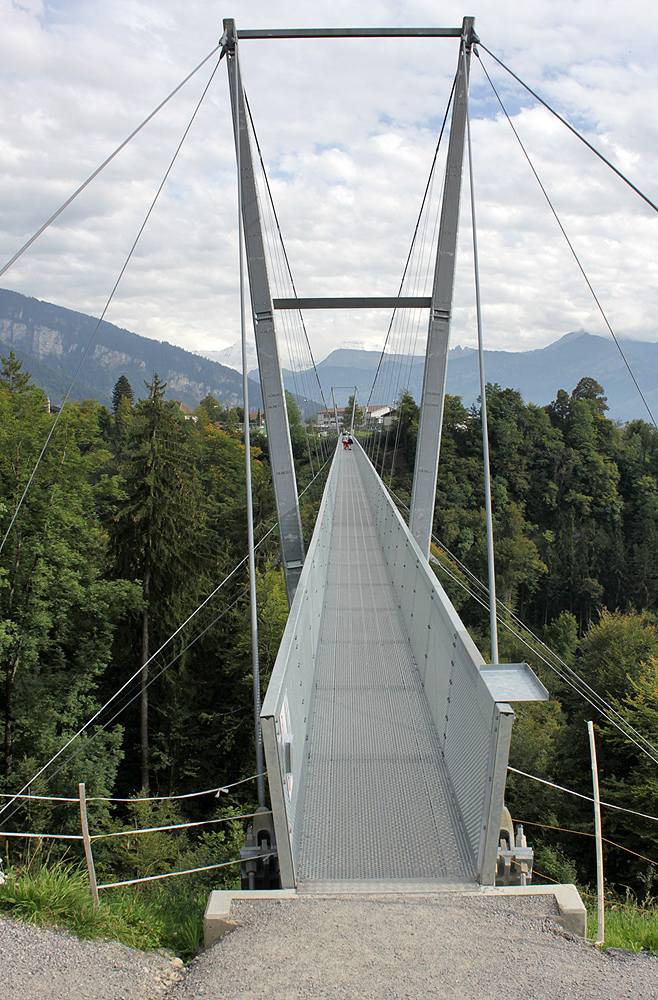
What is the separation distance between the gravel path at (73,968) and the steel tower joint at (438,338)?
7831 mm

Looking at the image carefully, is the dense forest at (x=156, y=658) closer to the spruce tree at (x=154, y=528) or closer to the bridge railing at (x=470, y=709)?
the spruce tree at (x=154, y=528)

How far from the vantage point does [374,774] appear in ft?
14.4

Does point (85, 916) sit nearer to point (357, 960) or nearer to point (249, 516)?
point (357, 960)

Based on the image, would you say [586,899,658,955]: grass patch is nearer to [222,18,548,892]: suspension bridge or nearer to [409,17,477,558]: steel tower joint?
[222,18,548,892]: suspension bridge

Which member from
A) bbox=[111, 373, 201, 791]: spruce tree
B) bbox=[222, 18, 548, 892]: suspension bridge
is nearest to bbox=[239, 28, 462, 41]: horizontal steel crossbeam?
bbox=[222, 18, 548, 892]: suspension bridge

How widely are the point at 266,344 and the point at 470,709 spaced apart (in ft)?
23.9

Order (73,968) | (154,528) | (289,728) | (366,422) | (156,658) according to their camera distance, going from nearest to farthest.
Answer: (73,968) < (289,728) < (154,528) < (156,658) < (366,422)

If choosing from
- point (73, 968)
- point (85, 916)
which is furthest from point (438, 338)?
point (73, 968)

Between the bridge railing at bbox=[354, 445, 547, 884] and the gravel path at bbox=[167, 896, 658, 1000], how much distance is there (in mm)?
421

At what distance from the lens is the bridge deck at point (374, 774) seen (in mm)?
3480

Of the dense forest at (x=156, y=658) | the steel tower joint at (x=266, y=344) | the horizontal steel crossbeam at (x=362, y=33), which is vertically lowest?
the dense forest at (x=156, y=658)

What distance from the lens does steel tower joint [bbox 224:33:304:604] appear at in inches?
368

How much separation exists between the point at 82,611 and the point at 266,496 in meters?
12.4

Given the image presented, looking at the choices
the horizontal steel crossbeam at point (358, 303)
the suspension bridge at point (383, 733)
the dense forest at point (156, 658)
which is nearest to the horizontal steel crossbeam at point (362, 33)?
the suspension bridge at point (383, 733)
